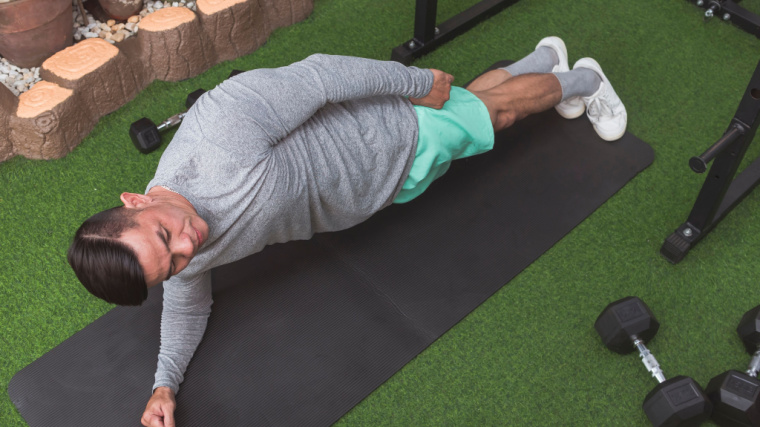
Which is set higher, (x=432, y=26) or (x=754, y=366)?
(x=432, y=26)

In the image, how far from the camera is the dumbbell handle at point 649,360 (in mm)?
2006

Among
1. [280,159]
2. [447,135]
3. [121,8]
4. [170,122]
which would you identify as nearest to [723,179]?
[447,135]

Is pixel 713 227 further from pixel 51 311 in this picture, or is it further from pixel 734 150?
pixel 51 311

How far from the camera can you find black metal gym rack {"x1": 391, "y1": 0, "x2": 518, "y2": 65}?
274 centimetres

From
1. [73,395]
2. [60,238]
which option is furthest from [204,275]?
[60,238]

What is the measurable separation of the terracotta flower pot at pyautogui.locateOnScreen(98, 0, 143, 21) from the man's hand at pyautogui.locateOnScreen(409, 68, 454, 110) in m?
1.51

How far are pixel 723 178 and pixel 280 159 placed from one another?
1350mm

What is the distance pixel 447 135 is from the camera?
205 cm

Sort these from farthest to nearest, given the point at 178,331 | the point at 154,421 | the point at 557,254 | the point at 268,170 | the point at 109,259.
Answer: the point at 557,254
the point at 178,331
the point at 154,421
the point at 268,170
the point at 109,259

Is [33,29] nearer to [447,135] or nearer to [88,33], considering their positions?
[88,33]

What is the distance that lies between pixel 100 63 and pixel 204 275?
108cm

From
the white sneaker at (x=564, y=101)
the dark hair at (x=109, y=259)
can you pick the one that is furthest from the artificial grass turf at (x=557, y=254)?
the dark hair at (x=109, y=259)

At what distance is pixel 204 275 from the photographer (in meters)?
1.95

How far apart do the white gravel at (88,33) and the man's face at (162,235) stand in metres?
1.47
